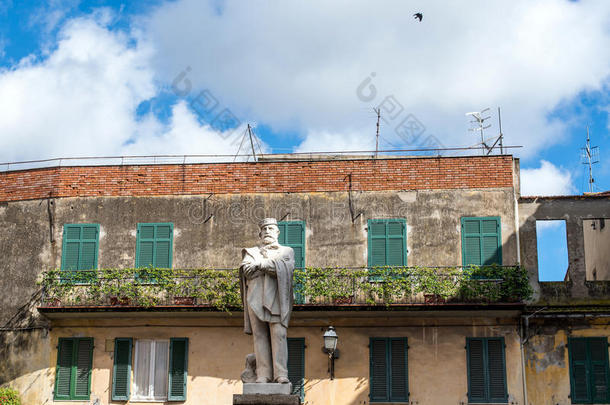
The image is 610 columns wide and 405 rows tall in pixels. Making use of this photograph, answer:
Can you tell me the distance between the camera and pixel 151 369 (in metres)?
24.1

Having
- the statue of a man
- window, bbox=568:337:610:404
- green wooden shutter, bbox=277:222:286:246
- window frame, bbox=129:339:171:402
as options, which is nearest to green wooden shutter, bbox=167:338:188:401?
window frame, bbox=129:339:171:402

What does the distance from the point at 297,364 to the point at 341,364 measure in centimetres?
111

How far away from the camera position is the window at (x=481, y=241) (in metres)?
24.2

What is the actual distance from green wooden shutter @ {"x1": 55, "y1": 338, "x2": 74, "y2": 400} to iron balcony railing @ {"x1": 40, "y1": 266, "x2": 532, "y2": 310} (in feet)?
3.49

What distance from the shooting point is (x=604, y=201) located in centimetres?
2452

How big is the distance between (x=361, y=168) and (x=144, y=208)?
19.5 feet

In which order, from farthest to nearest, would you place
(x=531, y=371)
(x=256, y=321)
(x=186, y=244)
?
(x=186, y=244), (x=531, y=371), (x=256, y=321)

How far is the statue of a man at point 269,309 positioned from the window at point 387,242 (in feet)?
40.2

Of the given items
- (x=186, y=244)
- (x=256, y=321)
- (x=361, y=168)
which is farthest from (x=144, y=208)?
(x=256, y=321)

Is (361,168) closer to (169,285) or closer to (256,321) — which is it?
(169,285)

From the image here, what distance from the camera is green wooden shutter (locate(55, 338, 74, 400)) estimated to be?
79.3 ft

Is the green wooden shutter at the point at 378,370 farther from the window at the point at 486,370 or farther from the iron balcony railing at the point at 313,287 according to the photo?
the window at the point at 486,370

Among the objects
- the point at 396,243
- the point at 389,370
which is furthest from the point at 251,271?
the point at 396,243

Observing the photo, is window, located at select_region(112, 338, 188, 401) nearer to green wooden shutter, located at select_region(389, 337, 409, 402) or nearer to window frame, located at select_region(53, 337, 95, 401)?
window frame, located at select_region(53, 337, 95, 401)
